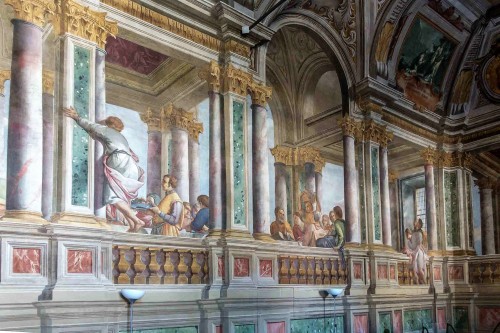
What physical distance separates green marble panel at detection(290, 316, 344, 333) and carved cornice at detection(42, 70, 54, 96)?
20.8ft

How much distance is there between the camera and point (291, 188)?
14289 mm

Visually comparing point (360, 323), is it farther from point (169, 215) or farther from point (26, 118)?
point (26, 118)

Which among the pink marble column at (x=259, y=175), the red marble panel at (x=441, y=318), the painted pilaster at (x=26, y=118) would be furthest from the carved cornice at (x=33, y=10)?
the red marble panel at (x=441, y=318)

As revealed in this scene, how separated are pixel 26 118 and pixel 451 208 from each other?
12844 mm

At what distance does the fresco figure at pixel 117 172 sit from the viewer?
884 centimetres

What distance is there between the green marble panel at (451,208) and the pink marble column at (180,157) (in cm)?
880

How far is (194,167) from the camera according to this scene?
1150cm

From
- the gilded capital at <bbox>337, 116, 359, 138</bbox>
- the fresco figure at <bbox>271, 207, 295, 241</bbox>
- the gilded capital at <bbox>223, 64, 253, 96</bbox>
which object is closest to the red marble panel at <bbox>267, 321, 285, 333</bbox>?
the fresco figure at <bbox>271, 207, 295, 241</bbox>

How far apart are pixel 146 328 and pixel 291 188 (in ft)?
21.1

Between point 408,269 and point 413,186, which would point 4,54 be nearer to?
point 408,269

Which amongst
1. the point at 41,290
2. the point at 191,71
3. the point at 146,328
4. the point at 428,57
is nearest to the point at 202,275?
the point at 146,328

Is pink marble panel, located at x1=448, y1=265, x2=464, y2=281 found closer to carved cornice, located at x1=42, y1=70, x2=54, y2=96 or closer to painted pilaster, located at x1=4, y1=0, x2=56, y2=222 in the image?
carved cornice, located at x1=42, y1=70, x2=54, y2=96

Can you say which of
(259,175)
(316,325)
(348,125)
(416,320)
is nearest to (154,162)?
(259,175)

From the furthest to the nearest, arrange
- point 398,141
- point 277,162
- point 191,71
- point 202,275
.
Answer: point 398,141
point 277,162
point 191,71
point 202,275
